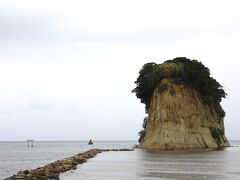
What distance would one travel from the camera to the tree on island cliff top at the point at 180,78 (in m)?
96.4

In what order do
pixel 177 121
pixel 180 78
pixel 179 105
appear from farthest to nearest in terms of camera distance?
pixel 180 78
pixel 179 105
pixel 177 121

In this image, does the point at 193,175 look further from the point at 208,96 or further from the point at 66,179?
the point at 208,96

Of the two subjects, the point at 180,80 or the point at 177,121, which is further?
the point at 180,80

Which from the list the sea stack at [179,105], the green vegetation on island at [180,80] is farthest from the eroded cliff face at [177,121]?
the green vegetation on island at [180,80]

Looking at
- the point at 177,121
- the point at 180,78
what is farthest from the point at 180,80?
the point at 177,121

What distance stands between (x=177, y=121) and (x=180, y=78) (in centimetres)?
891

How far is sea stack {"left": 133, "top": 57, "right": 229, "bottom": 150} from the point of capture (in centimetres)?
9206

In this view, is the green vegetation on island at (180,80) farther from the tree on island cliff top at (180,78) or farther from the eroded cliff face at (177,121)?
the eroded cliff face at (177,121)

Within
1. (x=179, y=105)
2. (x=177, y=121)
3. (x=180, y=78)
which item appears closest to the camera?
(x=177, y=121)

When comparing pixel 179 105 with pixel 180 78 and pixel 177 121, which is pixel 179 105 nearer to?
pixel 177 121

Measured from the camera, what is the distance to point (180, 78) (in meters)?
96.5

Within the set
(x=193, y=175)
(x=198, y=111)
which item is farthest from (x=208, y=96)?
(x=193, y=175)

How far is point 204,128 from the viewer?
97.5 meters

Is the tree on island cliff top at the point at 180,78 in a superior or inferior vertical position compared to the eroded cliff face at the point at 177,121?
superior
